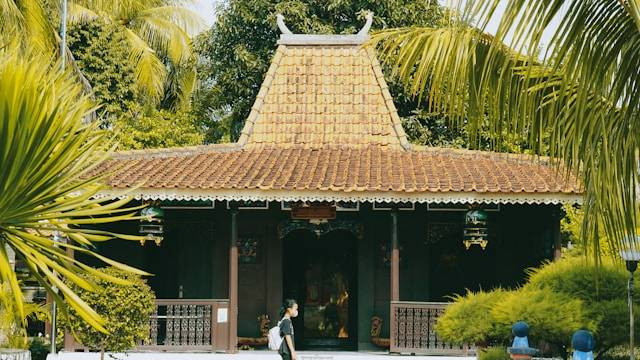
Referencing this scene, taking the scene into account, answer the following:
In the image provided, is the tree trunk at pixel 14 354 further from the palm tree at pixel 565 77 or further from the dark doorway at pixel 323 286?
the palm tree at pixel 565 77

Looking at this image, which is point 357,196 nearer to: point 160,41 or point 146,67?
point 146,67

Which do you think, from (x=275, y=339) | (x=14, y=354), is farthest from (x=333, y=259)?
(x=14, y=354)

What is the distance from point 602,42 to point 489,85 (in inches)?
36.4

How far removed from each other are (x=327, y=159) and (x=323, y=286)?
7.33 feet

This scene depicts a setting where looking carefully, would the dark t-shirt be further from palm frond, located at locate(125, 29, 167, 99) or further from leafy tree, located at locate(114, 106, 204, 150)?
palm frond, located at locate(125, 29, 167, 99)

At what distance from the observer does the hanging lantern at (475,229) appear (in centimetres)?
1688

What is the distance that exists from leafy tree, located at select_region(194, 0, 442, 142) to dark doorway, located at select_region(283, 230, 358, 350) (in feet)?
34.5

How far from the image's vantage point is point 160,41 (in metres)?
36.6

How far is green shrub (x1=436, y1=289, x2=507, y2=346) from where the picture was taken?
39.3 ft

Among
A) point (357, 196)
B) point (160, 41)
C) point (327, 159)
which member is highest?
point (160, 41)

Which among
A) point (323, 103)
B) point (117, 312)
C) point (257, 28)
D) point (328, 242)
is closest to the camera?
point (117, 312)

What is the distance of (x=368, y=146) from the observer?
20.1 metres

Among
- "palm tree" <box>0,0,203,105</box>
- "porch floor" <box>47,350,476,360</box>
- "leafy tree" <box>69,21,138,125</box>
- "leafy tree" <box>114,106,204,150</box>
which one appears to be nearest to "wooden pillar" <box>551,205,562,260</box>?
"porch floor" <box>47,350,476,360</box>

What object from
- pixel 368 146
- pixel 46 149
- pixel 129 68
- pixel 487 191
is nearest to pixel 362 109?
pixel 368 146
